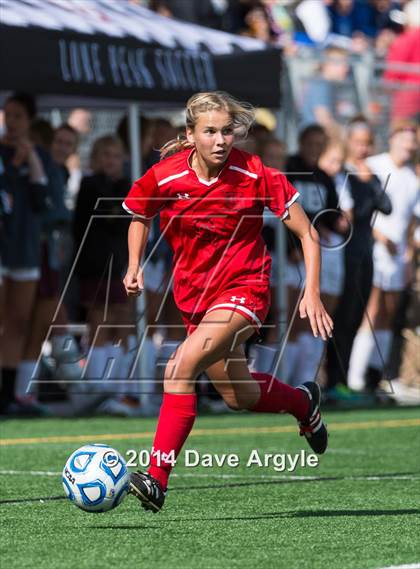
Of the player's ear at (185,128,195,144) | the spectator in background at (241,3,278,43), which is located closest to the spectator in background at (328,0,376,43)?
the spectator in background at (241,3,278,43)

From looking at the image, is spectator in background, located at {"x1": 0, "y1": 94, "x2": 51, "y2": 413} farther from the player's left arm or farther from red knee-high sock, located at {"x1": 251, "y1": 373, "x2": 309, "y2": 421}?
the player's left arm

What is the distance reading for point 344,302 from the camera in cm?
1326

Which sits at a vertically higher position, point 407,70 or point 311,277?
point 311,277

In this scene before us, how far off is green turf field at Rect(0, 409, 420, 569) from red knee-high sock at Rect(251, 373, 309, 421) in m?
0.42

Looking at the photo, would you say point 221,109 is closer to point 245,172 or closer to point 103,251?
point 245,172

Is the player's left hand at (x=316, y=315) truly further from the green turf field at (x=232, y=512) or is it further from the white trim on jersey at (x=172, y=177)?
the white trim on jersey at (x=172, y=177)

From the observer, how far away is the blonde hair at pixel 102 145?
11922 mm

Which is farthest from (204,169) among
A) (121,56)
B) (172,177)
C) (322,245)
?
(322,245)

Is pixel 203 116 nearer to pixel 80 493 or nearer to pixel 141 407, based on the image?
pixel 80 493

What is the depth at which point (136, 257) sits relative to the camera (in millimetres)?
6625

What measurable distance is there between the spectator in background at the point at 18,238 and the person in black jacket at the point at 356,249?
290 centimetres

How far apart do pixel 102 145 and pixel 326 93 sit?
3.44m

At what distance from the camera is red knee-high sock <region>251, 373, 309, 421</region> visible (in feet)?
23.2

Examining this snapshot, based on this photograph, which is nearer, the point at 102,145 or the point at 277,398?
the point at 277,398
